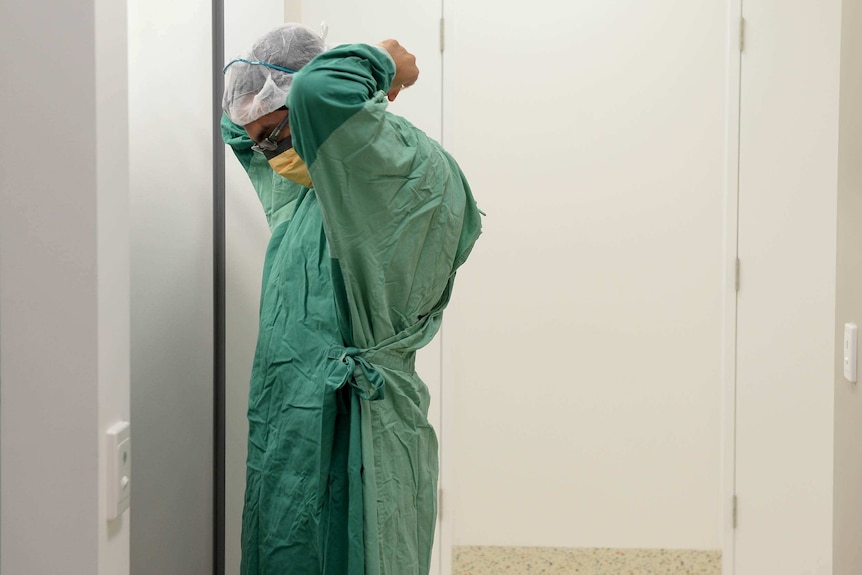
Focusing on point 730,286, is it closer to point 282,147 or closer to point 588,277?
point 588,277

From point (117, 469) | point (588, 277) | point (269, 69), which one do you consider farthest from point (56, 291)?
point (588, 277)

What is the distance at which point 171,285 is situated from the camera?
1.33 meters

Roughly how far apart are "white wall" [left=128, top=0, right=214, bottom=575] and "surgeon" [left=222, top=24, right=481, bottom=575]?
0.15m

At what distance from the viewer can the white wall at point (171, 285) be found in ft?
3.89

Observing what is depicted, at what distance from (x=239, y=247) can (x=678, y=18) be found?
1.42m

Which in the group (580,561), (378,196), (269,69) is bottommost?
(580,561)

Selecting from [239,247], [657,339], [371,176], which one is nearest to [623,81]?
[657,339]

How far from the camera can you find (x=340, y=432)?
114cm

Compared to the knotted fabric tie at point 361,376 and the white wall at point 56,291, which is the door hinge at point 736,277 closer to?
the knotted fabric tie at point 361,376

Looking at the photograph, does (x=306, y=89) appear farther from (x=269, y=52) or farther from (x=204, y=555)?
(x=204, y=555)

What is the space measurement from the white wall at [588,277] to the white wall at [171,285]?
0.89 meters

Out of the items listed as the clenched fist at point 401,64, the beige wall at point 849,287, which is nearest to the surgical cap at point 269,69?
A: the clenched fist at point 401,64

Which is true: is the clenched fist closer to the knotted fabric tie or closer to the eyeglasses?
the eyeglasses

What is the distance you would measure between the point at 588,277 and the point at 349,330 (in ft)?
4.12
